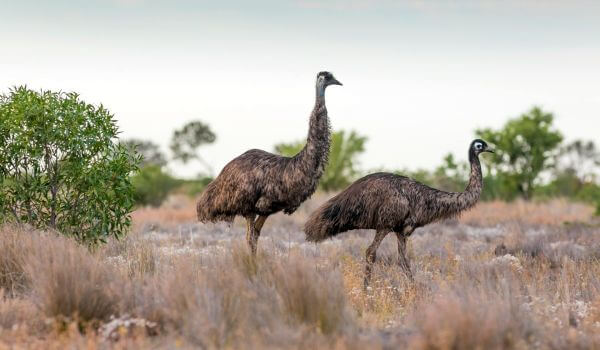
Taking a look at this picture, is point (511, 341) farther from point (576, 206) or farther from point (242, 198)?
point (576, 206)

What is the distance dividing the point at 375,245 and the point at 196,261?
277 cm

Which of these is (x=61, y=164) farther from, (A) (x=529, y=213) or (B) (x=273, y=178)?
(A) (x=529, y=213)

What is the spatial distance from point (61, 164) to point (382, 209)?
4440mm

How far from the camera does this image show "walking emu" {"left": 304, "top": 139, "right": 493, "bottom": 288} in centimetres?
1122

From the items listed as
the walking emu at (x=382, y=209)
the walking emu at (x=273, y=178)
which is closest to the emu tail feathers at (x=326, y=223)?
the walking emu at (x=382, y=209)

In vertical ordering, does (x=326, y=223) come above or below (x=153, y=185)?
below

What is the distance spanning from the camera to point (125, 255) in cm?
1248

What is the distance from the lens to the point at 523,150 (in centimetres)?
3341

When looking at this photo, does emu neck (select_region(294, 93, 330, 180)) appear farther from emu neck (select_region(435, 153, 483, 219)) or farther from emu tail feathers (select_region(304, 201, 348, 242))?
emu neck (select_region(435, 153, 483, 219))

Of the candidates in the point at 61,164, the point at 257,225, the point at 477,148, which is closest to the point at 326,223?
the point at 257,225

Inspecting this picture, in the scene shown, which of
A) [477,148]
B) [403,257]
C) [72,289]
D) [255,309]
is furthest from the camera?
[477,148]

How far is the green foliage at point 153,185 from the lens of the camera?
109 feet

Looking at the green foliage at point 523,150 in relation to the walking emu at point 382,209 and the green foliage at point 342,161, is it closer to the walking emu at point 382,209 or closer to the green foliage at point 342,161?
the green foliage at point 342,161

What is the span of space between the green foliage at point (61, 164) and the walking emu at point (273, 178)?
140 centimetres
